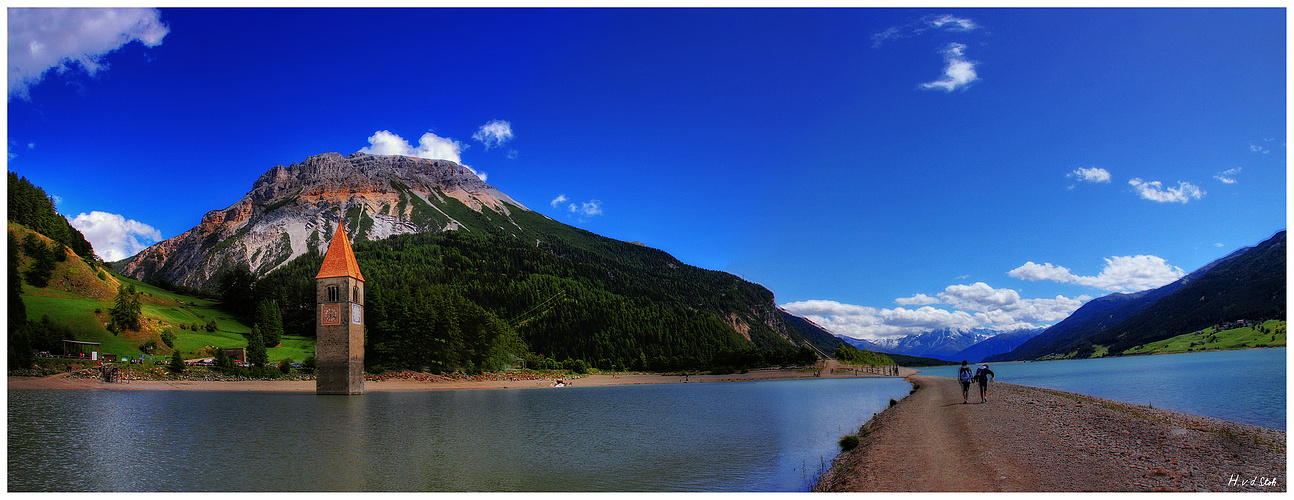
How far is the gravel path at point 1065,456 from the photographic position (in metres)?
12.3

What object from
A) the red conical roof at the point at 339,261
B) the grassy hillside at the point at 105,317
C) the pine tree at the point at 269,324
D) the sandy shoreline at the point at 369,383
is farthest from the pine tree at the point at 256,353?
the red conical roof at the point at 339,261

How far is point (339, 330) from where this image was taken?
223 ft

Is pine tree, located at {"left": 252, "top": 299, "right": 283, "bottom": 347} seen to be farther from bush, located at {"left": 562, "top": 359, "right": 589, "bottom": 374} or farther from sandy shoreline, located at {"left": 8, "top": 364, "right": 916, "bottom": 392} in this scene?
bush, located at {"left": 562, "top": 359, "right": 589, "bottom": 374}

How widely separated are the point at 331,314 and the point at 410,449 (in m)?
52.5

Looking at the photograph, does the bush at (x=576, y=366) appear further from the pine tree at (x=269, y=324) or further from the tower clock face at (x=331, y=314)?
the tower clock face at (x=331, y=314)

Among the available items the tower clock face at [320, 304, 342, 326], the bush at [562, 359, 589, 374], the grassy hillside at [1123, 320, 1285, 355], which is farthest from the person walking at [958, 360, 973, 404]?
the grassy hillside at [1123, 320, 1285, 355]

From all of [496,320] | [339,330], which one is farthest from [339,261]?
[496,320]

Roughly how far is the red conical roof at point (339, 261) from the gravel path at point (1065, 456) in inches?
2547

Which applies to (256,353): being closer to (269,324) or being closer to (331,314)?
(331,314)

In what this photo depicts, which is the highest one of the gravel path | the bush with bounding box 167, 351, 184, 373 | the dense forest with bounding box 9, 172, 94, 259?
the dense forest with bounding box 9, 172, 94, 259

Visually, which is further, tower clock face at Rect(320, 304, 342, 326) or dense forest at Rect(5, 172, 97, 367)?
tower clock face at Rect(320, 304, 342, 326)

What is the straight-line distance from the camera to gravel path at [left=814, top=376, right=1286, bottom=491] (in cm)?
1229

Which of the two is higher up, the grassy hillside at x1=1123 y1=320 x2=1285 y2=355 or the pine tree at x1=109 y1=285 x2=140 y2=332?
the pine tree at x1=109 y1=285 x2=140 y2=332
